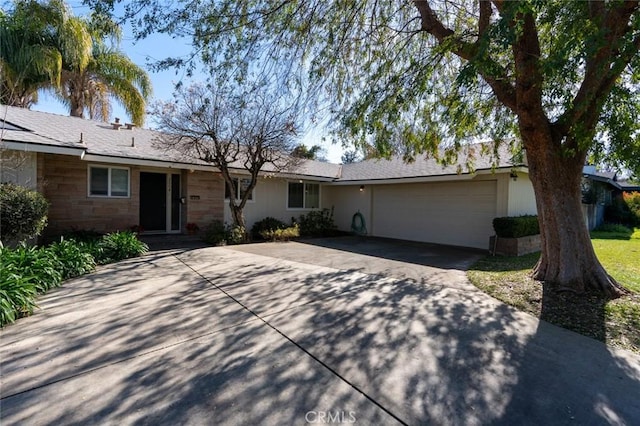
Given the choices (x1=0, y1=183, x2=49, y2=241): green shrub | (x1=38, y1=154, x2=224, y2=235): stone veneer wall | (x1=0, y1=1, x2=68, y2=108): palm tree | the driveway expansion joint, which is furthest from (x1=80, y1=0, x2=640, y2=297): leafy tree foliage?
(x1=0, y1=1, x2=68, y2=108): palm tree

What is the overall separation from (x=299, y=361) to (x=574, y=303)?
439cm

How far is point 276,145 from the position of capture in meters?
11.1

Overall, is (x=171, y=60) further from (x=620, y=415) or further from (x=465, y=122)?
(x=620, y=415)

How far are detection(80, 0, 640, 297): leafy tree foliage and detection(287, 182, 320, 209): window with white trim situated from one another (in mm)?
6777

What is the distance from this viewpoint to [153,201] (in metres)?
11.6

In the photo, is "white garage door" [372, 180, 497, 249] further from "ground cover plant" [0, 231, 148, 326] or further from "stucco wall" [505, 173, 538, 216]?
"ground cover plant" [0, 231, 148, 326]

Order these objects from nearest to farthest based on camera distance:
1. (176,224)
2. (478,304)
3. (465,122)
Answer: (478,304) → (465,122) → (176,224)

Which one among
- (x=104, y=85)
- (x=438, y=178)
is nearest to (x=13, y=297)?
(x=438, y=178)

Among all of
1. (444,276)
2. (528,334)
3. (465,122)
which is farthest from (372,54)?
(528,334)

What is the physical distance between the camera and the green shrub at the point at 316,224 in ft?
47.2

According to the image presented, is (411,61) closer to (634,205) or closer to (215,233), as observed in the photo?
(215,233)

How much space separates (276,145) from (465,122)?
19.5 feet

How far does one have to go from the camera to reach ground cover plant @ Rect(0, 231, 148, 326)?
165 inches

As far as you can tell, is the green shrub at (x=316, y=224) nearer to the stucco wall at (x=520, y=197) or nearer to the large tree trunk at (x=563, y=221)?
the stucco wall at (x=520, y=197)
